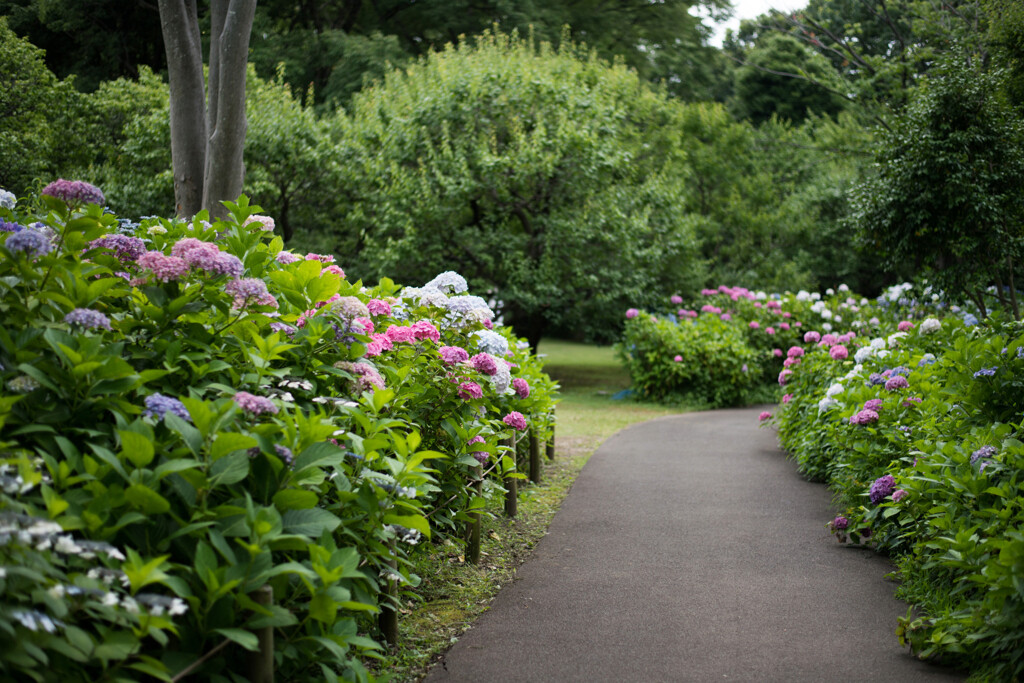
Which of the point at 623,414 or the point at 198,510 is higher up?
the point at 198,510

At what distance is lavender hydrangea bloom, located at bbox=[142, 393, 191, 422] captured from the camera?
2.39 meters

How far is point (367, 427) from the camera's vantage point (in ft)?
10.1

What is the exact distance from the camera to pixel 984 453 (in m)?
3.86

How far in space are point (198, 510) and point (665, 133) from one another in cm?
1853

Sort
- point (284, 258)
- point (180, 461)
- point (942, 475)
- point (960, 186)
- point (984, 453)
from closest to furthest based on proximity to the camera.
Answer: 1. point (180, 461)
2. point (284, 258)
3. point (984, 453)
4. point (942, 475)
5. point (960, 186)

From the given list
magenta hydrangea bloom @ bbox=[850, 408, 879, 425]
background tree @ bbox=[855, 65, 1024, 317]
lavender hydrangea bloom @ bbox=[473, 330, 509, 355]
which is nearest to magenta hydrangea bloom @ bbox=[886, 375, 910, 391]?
magenta hydrangea bloom @ bbox=[850, 408, 879, 425]

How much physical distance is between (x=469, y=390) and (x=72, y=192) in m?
2.10

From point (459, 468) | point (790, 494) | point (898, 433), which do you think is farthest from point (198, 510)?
point (790, 494)

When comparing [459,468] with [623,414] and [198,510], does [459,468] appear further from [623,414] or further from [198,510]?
[623,414]

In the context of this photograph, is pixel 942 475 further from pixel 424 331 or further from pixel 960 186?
pixel 960 186

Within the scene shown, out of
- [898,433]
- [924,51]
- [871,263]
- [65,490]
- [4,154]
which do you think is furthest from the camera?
[871,263]

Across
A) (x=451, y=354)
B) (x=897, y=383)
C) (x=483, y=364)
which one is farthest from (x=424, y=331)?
(x=897, y=383)

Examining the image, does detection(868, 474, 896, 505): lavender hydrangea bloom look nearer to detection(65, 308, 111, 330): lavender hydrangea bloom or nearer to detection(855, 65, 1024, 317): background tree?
detection(855, 65, 1024, 317): background tree

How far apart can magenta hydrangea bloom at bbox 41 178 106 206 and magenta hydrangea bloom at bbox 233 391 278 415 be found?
3.74ft
